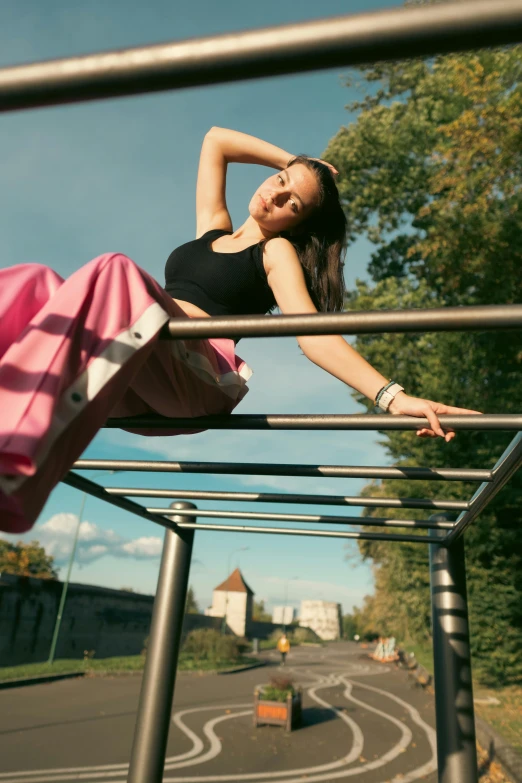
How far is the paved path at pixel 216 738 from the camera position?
8.77 metres

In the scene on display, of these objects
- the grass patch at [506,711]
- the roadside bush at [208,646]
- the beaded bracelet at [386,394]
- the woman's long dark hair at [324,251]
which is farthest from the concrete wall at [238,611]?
the beaded bracelet at [386,394]

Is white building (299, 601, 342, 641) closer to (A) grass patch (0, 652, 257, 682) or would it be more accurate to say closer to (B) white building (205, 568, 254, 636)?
(B) white building (205, 568, 254, 636)

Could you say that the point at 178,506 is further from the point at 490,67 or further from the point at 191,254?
the point at 490,67

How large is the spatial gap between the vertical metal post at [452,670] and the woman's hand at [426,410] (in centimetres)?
134

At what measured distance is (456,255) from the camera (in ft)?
39.8

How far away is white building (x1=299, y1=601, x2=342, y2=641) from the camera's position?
296ft

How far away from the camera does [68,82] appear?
50 cm

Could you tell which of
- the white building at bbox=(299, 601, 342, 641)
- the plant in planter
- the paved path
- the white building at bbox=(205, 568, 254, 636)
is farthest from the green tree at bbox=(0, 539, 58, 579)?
the white building at bbox=(299, 601, 342, 641)

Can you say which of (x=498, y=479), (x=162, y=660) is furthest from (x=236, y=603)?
(x=498, y=479)

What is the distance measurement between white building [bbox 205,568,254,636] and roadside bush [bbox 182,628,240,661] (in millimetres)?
27399

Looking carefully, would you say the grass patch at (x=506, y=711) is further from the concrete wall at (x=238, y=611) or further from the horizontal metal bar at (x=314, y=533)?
the concrete wall at (x=238, y=611)

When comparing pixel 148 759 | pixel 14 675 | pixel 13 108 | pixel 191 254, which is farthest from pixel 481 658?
pixel 13 108

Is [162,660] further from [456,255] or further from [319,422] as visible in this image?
[456,255]

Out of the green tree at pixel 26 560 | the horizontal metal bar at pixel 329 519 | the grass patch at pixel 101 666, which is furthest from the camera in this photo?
the green tree at pixel 26 560
